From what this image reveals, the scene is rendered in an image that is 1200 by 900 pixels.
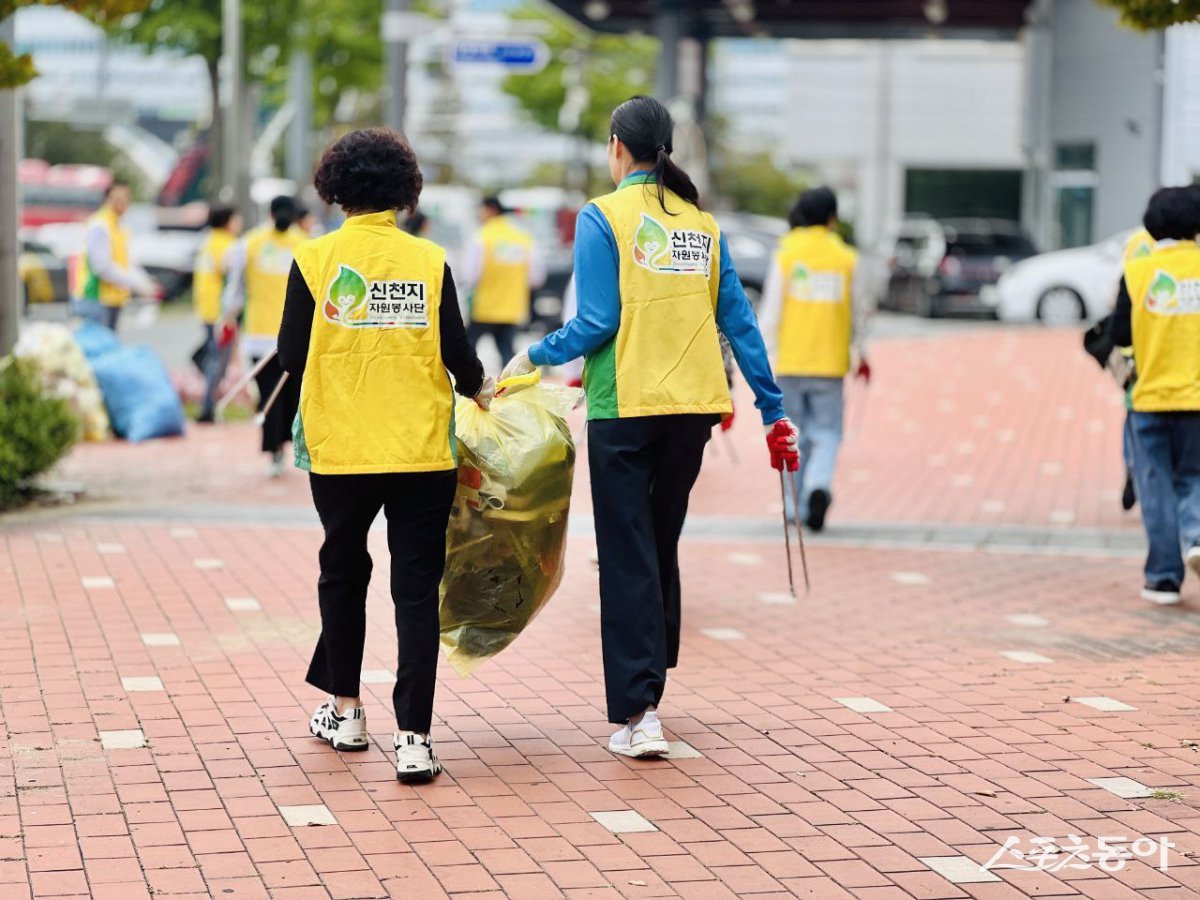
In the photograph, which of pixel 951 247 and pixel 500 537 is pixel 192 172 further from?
pixel 500 537

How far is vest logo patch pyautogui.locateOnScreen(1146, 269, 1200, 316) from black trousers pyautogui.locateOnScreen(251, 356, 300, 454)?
141 inches

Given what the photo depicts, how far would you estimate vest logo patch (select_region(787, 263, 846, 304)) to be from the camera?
10.2 metres

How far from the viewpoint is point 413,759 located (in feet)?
17.4

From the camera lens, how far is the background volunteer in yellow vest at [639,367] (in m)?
5.60

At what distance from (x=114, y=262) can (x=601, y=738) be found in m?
9.57

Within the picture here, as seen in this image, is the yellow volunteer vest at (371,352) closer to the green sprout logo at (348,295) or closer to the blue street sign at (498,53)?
the green sprout logo at (348,295)

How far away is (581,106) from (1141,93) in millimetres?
18577

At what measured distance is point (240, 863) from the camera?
4609 millimetres

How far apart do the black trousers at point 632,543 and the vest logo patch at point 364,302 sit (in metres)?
0.74

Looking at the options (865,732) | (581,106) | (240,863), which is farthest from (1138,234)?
(581,106)

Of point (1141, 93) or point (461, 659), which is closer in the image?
point (461, 659)

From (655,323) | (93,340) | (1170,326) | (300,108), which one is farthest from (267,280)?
(300,108)

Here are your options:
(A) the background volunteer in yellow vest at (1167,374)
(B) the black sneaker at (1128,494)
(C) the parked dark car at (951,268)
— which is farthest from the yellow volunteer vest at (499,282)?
(C) the parked dark car at (951,268)

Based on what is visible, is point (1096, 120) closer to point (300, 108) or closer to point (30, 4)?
point (300, 108)
